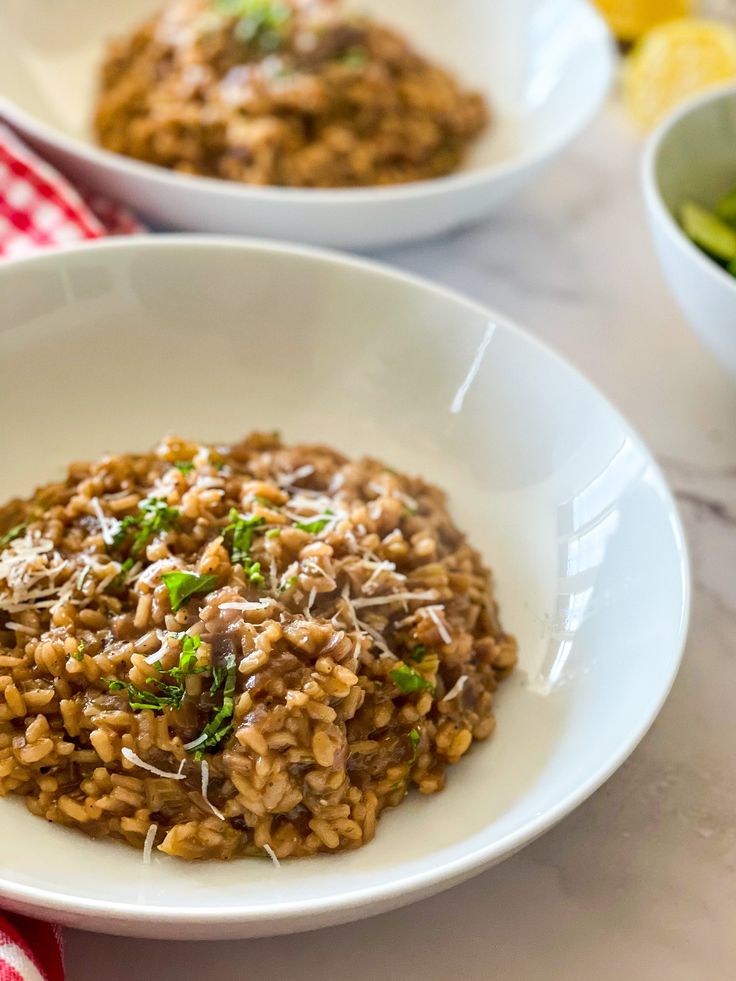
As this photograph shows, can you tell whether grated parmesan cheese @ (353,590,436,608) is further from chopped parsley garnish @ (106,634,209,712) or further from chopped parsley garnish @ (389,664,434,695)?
chopped parsley garnish @ (106,634,209,712)

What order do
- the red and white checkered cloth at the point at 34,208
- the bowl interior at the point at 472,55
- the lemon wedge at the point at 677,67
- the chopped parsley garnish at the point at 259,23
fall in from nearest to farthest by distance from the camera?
1. the red and white checkered cloth at the point at 34,208
2. the chopped parsley garnish at the point at 259,23
3. the bowl interior at the point at 472,55
4. the lemon wedge at the point at 677,67

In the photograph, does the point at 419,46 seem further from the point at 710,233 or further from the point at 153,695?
the point at 153,695

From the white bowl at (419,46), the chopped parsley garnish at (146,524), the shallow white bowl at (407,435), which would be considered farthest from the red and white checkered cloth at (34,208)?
the chopped parsley garnish at (146,524)

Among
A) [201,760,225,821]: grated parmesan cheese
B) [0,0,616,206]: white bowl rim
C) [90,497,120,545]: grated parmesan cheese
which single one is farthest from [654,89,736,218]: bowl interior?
[201,760,225,821]: grated parmesan cheese

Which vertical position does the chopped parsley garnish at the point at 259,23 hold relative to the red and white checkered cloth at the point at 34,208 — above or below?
below

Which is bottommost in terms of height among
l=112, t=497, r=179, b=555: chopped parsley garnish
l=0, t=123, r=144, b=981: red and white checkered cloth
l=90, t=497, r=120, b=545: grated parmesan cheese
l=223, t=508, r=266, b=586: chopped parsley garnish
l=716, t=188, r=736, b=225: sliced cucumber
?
l=716, t=188, r=736, b=225: sliced cucumber

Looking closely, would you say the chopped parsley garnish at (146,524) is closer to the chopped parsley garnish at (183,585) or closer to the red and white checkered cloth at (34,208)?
the chopped parsley garnish at (183,585)

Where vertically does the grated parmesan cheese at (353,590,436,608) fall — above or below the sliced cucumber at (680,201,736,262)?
above
